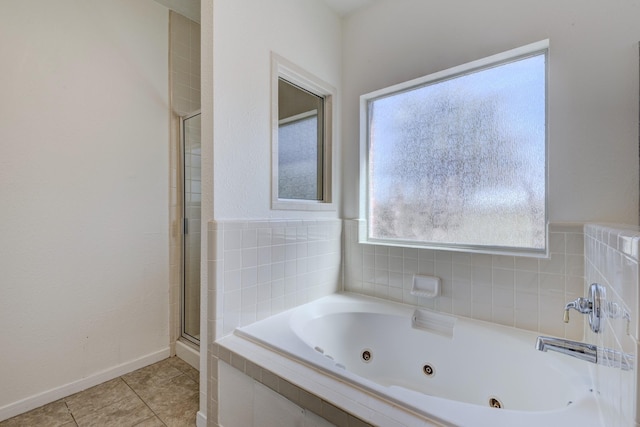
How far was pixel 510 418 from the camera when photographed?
842mm

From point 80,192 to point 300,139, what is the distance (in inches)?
57.9

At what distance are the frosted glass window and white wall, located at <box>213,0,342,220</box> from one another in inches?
7.2

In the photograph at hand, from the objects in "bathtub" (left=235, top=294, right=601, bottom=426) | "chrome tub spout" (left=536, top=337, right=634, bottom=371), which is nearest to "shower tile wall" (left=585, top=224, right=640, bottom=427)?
"chrome tub spout" (left=536, top=337, right=634, bottom=371)

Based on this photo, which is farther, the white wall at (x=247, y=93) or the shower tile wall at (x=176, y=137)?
the shower tile wall at (x=176, y=137)

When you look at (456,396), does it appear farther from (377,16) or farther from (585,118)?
(377,16)

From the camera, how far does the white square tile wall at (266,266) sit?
1384 millimetres

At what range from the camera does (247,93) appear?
1.52 m

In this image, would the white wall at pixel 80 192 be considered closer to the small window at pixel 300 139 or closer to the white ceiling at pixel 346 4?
the small window at pixel 300 139

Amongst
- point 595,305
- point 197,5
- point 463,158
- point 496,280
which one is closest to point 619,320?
point 595,305

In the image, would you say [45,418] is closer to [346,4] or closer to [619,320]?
[619,320]

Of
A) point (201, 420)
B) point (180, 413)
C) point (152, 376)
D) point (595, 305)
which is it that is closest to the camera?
point (595, 305)

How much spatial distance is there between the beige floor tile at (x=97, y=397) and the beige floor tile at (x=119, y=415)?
43 millimetres

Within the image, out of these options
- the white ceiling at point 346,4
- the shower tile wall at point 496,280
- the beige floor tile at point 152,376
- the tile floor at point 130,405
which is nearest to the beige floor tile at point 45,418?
the tile floor at point 130,405

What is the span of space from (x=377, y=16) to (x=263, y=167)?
56.6 inches
